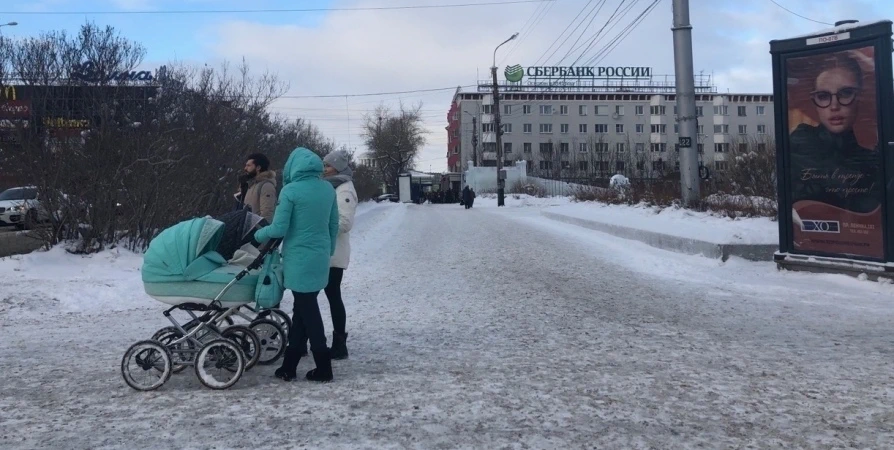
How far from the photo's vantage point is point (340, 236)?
671 cm

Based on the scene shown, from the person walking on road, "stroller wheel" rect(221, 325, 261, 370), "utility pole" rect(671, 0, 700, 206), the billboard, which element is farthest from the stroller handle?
"utility pole" rect(671, 0, 700, 206)

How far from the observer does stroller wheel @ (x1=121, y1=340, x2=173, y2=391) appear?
5.69 meters

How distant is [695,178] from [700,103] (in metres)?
69.6

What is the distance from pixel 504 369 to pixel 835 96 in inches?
290

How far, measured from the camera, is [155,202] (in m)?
13.1

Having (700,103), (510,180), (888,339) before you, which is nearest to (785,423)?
(888,339)

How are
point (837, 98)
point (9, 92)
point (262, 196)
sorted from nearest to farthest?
1. point (262, 196)
2. point (837, 98)
3. point (9, 92)

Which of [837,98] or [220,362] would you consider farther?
[837,98]

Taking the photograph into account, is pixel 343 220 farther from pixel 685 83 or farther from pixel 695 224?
pixel 685 83

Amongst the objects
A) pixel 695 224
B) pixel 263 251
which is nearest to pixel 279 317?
pixel 263 251

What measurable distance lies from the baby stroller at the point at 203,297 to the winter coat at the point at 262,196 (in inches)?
82.4

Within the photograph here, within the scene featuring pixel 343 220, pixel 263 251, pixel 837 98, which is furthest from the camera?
pixel 837 98

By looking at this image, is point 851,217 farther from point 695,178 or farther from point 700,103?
point 700,103

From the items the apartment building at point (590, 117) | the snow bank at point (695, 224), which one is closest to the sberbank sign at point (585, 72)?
the apartment building at point (590, 117)
